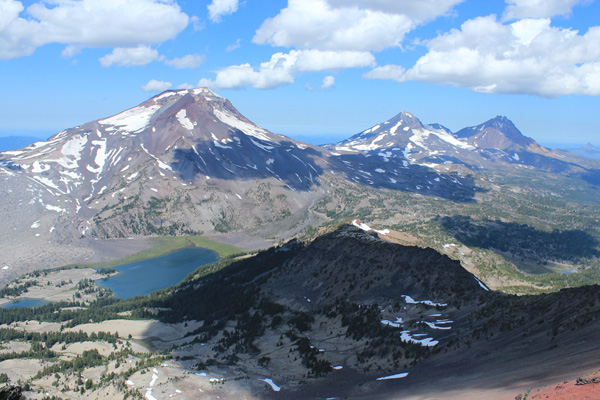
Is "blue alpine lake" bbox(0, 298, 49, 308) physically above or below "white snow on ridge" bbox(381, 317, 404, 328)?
below

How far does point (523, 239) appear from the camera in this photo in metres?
176

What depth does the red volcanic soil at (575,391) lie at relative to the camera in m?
22.2

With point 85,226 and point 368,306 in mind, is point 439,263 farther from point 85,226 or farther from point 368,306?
point 85,226

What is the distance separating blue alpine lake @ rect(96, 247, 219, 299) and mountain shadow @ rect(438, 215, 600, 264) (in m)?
95.8

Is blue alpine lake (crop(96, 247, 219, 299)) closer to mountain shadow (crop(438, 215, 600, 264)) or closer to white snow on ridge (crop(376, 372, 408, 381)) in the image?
white snow on ridge (crop(376, 372, 408, 381))

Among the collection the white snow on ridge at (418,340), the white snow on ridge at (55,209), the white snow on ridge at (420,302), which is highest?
the white snow on ridge at (55,209)

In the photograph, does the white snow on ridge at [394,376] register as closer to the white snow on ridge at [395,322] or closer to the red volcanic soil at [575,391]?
the white snow on ridge at [395,322]

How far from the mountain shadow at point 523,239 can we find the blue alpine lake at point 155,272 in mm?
95806

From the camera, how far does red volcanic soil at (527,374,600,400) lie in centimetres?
2220

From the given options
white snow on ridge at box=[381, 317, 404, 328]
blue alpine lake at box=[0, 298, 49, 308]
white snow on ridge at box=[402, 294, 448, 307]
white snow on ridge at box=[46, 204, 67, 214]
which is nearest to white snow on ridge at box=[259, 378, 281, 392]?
white snow on ridge at box=[381, 317, 404, 328]

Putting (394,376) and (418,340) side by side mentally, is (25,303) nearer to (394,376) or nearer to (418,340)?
(418,340)

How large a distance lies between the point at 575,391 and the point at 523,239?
6699 inches

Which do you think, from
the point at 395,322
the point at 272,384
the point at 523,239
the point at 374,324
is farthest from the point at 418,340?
the point at 523,239

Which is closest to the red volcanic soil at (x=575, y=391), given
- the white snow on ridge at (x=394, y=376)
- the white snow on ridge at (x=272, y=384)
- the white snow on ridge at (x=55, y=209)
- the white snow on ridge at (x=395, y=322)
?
the white snow on ridge at (x=394, y=376)
